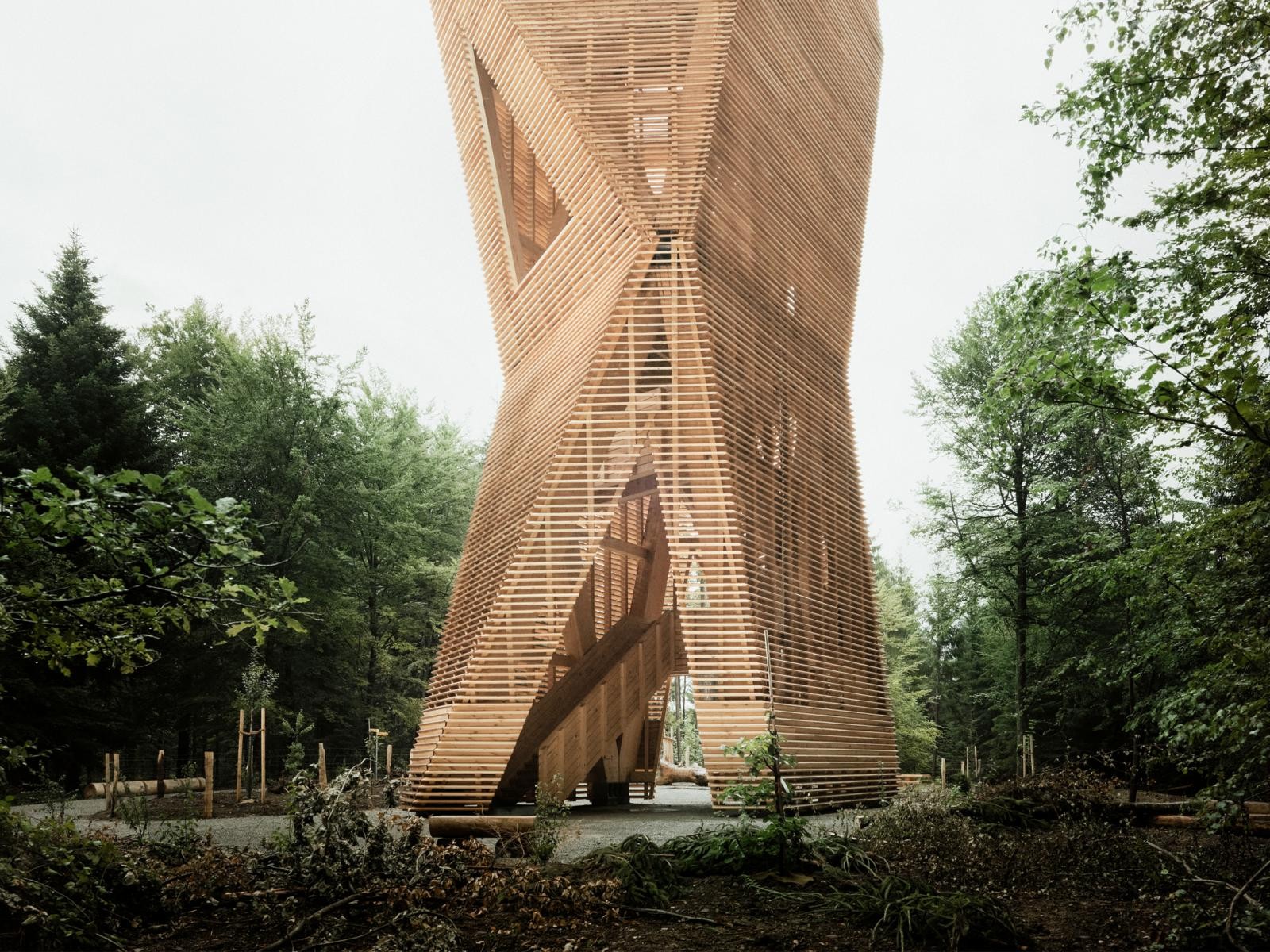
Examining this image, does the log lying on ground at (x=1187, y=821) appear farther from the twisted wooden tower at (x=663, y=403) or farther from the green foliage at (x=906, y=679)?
the green foliage at (x=906, y=679)

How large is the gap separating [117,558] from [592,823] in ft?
23.1

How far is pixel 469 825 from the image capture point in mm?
7652

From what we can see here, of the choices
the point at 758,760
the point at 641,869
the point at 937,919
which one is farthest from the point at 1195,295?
the point at 641,869

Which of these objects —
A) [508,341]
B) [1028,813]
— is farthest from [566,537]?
[1028,813]

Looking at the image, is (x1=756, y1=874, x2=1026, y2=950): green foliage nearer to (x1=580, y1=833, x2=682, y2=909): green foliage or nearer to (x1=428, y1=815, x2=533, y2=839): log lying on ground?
(x1=580, y1=833, x2=682, y2=909): green foliage

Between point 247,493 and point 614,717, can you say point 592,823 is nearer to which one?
point 614,717

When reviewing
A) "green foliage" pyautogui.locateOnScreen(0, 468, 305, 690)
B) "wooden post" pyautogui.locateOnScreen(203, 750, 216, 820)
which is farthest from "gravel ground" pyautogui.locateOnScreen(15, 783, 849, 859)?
"green foliage" pyautogui.locateOnScreen(0, 468, 305, 690)

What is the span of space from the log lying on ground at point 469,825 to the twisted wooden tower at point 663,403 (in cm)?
118

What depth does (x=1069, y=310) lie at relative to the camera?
4926 mm

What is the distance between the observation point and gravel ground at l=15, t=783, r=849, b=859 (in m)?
7.49

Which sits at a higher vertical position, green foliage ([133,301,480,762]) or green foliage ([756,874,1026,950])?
green foliage ([133,301,480,762])

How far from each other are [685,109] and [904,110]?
14787cm

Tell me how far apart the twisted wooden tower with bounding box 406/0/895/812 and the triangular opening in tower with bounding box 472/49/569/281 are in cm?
7

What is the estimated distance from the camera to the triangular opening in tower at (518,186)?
12422 millimetres
